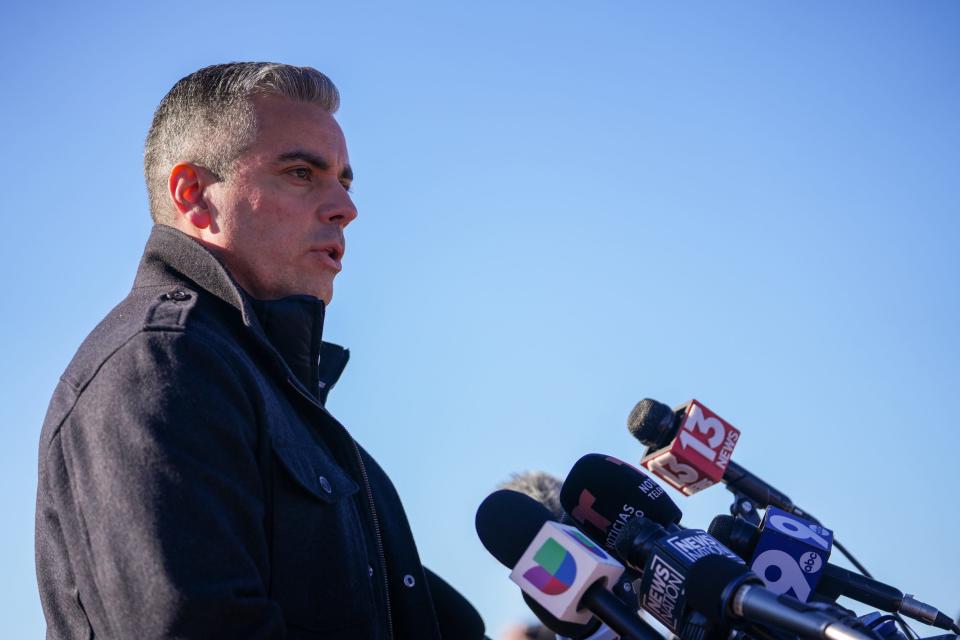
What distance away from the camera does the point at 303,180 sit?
143 inches

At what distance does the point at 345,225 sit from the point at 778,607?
2212mm

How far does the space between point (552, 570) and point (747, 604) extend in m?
0.46

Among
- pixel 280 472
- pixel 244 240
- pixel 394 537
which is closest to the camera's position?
pixel 280 472

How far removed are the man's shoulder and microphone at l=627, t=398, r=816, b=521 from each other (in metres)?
2.71

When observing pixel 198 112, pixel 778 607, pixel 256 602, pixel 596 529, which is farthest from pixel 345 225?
pixel 778 607

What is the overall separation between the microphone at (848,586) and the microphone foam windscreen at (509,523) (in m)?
1.02

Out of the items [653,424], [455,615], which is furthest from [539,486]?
[455,615]

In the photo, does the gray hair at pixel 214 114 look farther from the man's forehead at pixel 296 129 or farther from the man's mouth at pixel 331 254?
the man's mouth at pixel 331 254

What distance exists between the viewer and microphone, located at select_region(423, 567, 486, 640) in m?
3.31

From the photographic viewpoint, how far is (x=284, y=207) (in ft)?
11.5

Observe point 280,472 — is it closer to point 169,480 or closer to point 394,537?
point 169,480

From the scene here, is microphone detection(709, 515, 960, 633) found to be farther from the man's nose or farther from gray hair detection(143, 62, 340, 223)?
gray hair detection(143, 62, 340, 223)

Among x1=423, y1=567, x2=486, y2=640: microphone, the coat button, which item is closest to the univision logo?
the coat button

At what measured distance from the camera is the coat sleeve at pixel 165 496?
2.19 meters
